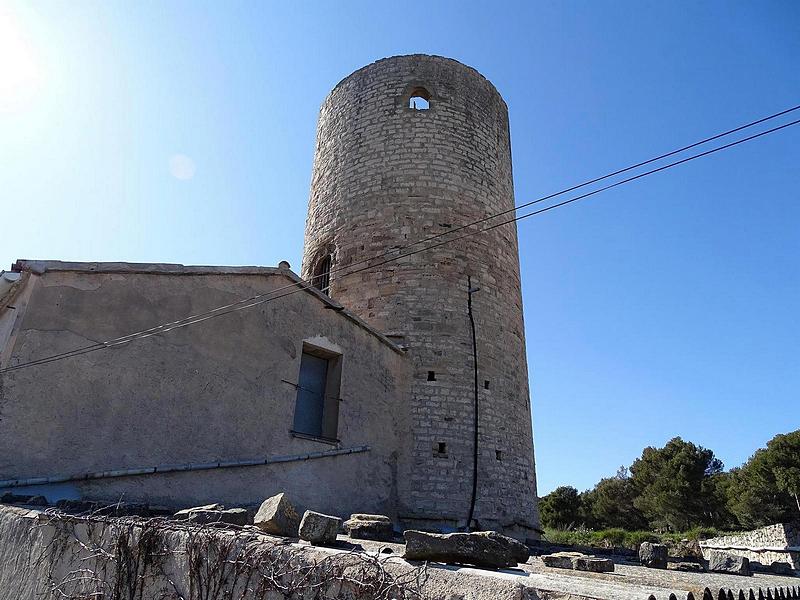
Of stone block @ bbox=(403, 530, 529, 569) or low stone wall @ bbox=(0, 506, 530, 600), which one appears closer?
low stone wall @ bbox=(0, 506, 530, 600)

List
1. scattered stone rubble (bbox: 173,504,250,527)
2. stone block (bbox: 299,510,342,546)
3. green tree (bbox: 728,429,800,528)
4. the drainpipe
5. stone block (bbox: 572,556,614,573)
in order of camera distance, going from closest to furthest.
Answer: stone block (bbox: 299,510,342,546)
scattered stone rubble (bbox: 173,504,250,527)
stone block (bbox: 572,556,614,573)
the drainpipe
green tree (bbox: 728,429,800,528)

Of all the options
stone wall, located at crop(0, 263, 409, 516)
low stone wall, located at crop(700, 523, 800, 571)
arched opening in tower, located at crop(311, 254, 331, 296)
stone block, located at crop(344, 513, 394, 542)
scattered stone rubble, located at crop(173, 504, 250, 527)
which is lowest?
low stone wall, located at crop(700, 523, 800, 571)

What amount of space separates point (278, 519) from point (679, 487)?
3980cm

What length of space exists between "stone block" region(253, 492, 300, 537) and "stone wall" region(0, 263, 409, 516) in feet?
11.0

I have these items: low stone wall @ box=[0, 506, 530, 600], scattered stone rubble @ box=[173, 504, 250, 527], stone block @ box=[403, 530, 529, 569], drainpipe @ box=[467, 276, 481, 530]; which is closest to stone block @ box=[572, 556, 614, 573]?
stone block @ box=[403, 530, 529, 569]

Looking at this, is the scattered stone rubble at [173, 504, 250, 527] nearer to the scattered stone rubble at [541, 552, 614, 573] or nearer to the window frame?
the scattered stone rubble at [541, 552, 614, 573]

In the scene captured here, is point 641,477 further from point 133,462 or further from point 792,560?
point 133,462

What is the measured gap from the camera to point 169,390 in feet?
21.9

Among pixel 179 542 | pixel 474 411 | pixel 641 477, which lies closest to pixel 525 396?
pixel 474 411

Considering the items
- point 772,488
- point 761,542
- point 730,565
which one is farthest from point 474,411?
point 772,488

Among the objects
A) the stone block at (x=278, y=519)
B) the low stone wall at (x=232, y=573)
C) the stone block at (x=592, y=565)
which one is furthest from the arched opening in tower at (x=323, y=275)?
the stone block at (x=592, y=565)

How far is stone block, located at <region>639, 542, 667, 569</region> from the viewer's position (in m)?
4.99

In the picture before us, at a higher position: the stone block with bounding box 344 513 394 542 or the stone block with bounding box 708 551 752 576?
A: the stone block with bounding box 344 513 394 542

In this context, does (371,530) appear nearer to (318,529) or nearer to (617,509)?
(318,529)
